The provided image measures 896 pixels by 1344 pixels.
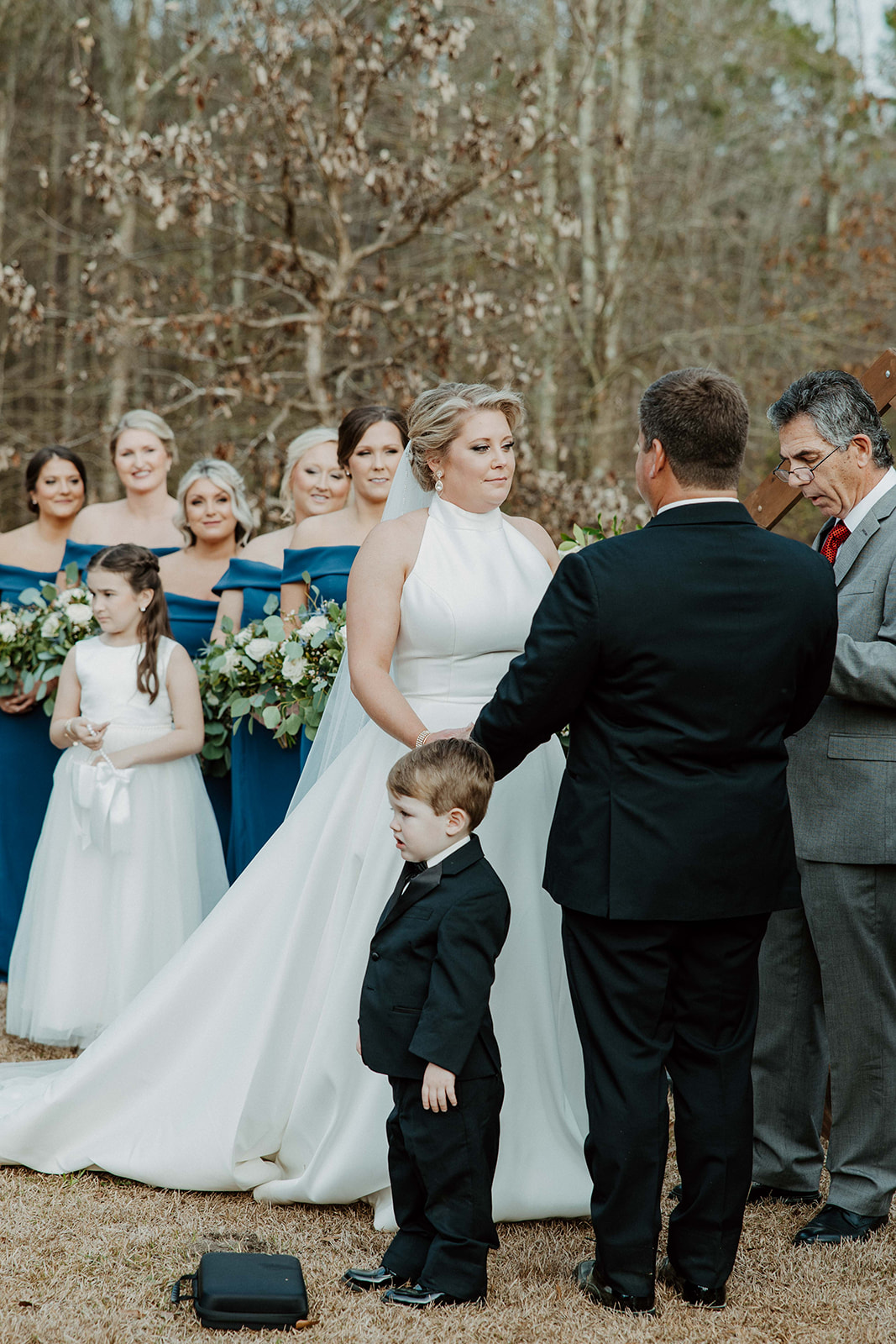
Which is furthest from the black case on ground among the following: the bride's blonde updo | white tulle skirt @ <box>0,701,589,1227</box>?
the bride's blonde updo

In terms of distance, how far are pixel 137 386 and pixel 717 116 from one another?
8.26 meters

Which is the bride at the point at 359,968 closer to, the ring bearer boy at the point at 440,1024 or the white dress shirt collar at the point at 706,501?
the ring bearer boy at the point at 440,1024

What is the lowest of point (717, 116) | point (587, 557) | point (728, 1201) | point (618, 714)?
point (728, 1201)

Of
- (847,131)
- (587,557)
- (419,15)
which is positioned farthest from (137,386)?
(587,557)

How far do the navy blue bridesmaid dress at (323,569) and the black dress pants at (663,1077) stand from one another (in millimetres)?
2737

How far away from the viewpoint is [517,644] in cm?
381

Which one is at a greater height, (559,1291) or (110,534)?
(110,534)

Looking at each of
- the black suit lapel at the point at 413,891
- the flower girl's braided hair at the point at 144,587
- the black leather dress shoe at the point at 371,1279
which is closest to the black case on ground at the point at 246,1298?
the black leather dress shoe at the point at 371,1279

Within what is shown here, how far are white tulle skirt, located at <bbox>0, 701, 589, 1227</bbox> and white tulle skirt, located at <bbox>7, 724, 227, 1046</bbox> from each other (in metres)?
1.23

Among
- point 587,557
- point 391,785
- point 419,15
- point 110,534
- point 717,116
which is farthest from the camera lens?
point 717,116

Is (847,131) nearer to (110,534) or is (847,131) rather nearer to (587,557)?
(110,534)

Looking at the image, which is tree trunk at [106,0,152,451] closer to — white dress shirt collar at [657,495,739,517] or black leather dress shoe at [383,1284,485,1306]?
white dress shirt collar at [657,495,739,517]

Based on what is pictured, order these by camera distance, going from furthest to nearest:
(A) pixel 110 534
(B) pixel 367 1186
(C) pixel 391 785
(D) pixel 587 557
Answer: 1. (A) pixel 110 534
2. (B) pixel 367 1186
3. (C) pixel 391 785
4. (D) pixel 587 557

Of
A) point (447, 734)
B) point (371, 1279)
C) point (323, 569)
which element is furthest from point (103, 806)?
point (371, 1279)
